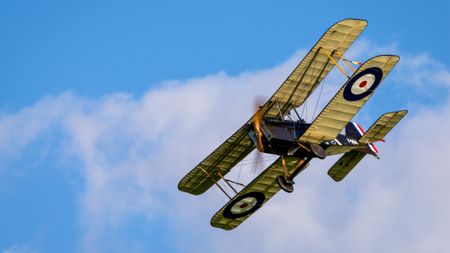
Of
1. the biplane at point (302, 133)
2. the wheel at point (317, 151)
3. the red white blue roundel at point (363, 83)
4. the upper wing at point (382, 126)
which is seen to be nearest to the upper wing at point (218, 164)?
the biplane at point (302, 133)

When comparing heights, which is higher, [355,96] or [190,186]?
[190,186]

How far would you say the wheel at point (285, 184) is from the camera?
3188cm

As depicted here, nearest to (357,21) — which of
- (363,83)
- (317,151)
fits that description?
(363,83)

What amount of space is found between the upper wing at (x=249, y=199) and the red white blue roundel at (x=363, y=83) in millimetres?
3450

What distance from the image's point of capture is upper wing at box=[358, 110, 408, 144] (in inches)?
1287

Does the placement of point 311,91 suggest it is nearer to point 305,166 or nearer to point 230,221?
point 305,166

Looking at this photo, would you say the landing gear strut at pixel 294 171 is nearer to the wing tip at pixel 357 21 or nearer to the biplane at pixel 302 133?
the biplane at pixel 302 133

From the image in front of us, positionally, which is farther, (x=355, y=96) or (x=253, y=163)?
(x=253, y=163)

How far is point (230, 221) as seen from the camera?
1371 inches

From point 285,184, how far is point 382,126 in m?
3.44

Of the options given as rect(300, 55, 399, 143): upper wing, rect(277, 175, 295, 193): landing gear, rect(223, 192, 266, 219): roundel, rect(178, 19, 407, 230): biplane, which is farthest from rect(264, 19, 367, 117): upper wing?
rect(223, 192, 266, 219): roundel

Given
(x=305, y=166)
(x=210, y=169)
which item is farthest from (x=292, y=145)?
(x=210, y=169)

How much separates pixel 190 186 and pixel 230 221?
1580mm

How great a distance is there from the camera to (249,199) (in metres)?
34.2
